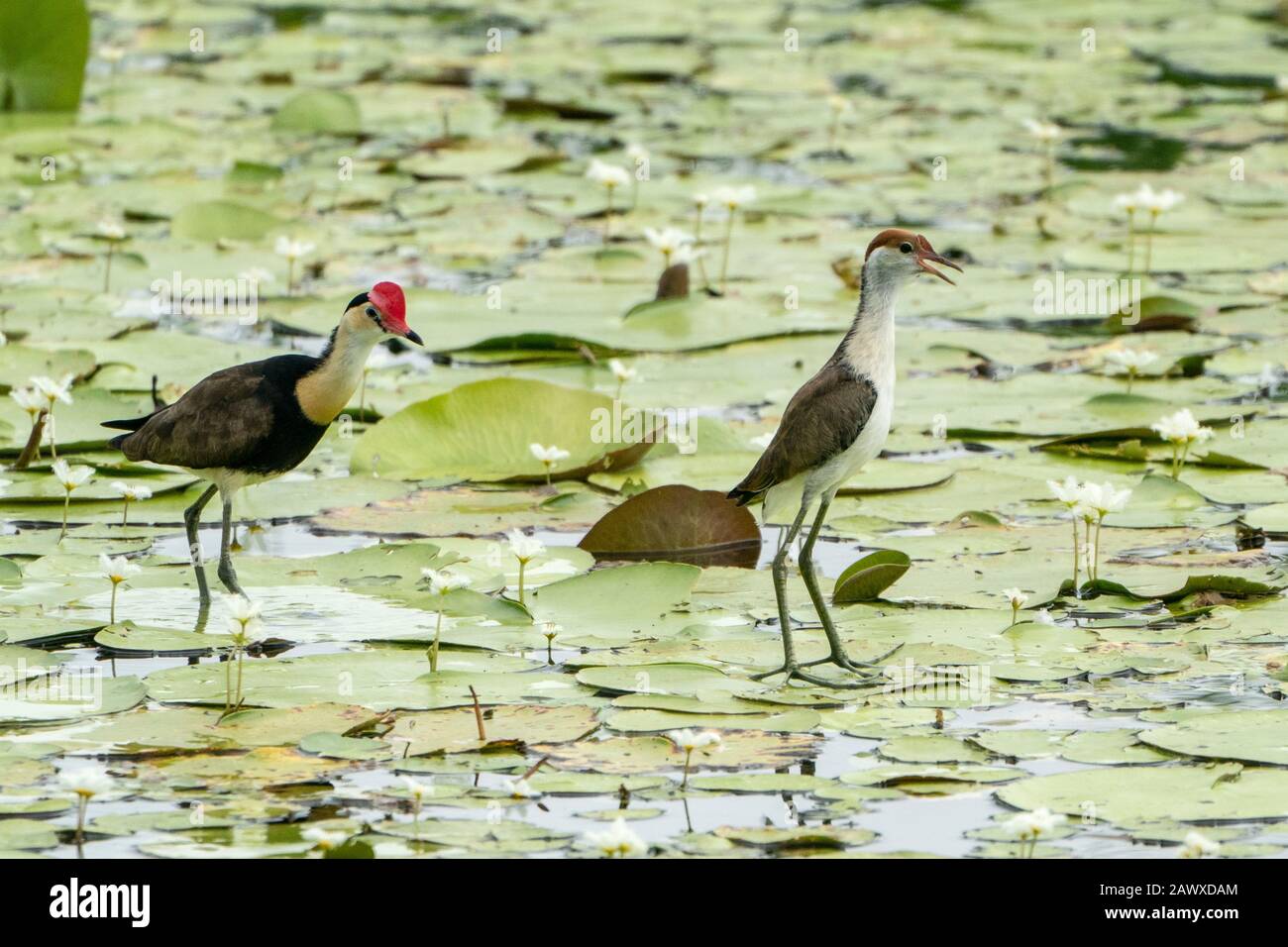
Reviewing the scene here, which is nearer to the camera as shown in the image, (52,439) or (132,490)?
(132,490)

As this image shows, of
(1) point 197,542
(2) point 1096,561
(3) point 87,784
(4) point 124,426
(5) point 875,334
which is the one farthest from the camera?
(4) point 124,426

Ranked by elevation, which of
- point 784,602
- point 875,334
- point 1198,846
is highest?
point 875,334

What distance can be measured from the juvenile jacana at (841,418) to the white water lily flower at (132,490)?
2.05m

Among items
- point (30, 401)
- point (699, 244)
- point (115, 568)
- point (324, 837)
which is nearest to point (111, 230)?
point (30, 401)

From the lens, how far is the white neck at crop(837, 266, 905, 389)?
5.89 m

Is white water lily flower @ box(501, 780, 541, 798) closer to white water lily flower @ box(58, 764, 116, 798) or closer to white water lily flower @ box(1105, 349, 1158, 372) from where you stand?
white water lily flower @ box(58, 764, 116, 798)

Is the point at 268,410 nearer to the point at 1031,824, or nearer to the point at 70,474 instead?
the point at 70,474

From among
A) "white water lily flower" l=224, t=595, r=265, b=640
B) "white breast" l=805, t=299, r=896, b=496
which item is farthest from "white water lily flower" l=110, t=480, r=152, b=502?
"white breast" l=805, t=299, r=896, b=496

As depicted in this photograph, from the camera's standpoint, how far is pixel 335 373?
623 cm

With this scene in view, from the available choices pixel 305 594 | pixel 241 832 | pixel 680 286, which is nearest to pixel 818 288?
pixel 680 286

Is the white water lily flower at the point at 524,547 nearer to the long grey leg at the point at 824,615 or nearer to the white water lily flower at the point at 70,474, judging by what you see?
the long grey leg at the point at 824,615

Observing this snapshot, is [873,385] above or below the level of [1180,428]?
above

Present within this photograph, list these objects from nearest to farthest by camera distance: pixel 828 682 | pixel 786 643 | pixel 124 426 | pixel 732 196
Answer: pixel 828 682 → pixel 786 643 → pixel 124 426 → pixel 732 196

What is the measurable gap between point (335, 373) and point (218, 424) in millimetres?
392
